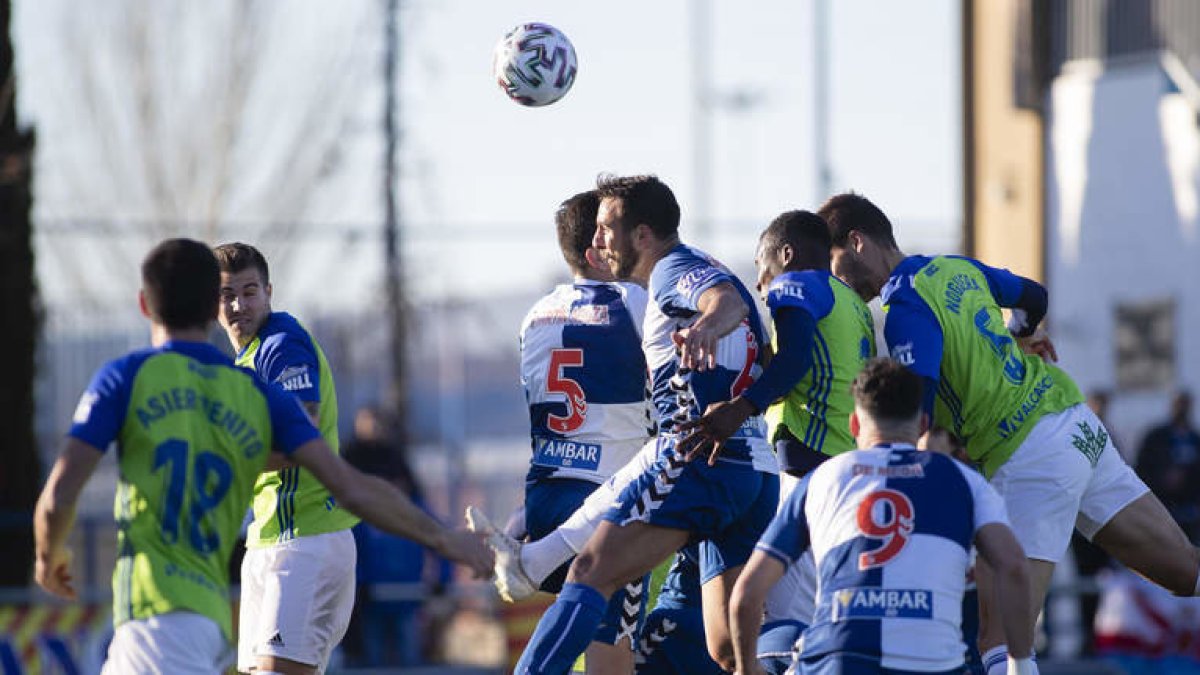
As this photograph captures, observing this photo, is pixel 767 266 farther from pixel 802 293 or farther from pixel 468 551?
pixel 468 551

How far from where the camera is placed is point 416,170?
96.0ft

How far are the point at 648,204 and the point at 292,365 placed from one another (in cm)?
168

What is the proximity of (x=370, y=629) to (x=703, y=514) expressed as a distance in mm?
10095

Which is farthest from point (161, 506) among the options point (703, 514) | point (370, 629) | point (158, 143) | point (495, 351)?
point (158, 143)

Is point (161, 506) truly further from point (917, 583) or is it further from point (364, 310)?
point (364, 310)

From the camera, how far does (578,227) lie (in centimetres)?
905

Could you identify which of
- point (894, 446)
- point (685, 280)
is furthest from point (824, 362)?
point (894, 446)

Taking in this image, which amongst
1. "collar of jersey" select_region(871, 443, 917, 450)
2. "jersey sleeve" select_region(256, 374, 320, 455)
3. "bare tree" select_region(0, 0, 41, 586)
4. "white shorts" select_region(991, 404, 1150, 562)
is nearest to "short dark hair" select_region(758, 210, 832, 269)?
"white shorts" select_region(991, 404, 1150, 562)

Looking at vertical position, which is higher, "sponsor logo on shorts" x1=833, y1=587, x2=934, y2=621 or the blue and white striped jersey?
the blue and white striped jersey

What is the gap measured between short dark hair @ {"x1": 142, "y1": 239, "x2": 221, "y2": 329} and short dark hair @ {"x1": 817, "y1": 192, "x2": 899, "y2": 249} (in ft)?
9.87

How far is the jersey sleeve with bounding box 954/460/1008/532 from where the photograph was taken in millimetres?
6785

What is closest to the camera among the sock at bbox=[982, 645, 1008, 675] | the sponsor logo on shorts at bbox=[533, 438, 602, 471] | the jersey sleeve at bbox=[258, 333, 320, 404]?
the sock at bbox=[982, 645, 1008, 675]

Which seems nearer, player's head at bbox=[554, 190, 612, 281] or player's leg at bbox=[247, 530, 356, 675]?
player's leg at bbox=[247, 530, 356, 675]

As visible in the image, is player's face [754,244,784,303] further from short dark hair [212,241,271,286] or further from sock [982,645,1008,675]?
short dark hair [212,241,271,286]
